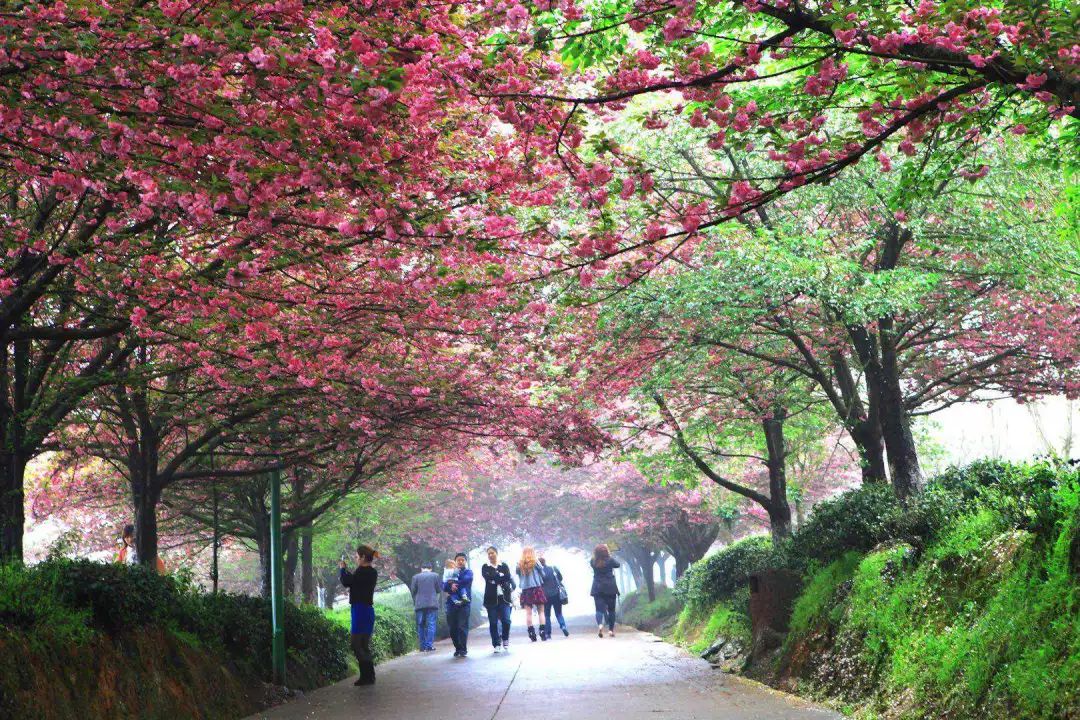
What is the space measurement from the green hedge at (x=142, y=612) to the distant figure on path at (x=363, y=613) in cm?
98

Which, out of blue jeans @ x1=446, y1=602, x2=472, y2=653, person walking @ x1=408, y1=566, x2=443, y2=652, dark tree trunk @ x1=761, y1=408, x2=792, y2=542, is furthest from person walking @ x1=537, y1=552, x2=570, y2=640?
dark tree trunk @ x1=761, y1=408, x2=792, y2=542

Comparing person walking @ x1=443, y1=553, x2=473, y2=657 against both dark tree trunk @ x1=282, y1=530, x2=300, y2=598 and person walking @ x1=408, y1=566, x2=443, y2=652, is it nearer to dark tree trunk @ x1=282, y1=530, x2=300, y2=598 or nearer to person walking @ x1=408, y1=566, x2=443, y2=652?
person walking @ x1=408, y1=566, x2=443, y2=652

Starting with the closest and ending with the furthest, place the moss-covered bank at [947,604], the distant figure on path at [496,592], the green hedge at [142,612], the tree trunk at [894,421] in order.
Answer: the moss-covered bank at [947,604], the green hedge at [142,612], the tree trunk at [894,421], the distant figure on path at [496,592]

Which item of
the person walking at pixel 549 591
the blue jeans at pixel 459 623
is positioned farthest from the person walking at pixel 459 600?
the person walking at pixel 549 591

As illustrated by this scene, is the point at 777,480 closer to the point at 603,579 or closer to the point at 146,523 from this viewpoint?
the point at 603,579

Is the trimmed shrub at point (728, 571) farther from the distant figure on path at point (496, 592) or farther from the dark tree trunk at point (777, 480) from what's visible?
the distant figure on path at point (496, 592)

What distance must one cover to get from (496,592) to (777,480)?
5.82 metres

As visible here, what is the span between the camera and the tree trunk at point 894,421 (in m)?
14.0

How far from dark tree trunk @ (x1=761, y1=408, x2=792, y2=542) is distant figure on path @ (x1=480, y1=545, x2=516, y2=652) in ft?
17.1

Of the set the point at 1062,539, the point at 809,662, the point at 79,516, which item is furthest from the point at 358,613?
the point at 79,516

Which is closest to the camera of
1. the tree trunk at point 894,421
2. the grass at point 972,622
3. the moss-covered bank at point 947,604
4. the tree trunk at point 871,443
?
the grass at point 972,622

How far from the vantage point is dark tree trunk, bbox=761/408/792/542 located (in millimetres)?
18766

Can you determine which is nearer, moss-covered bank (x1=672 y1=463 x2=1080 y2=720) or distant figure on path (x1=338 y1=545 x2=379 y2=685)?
moss-covered bank (x1=672 y1=463 x2=1080 y2=720)

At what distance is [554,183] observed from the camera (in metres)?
8.98
